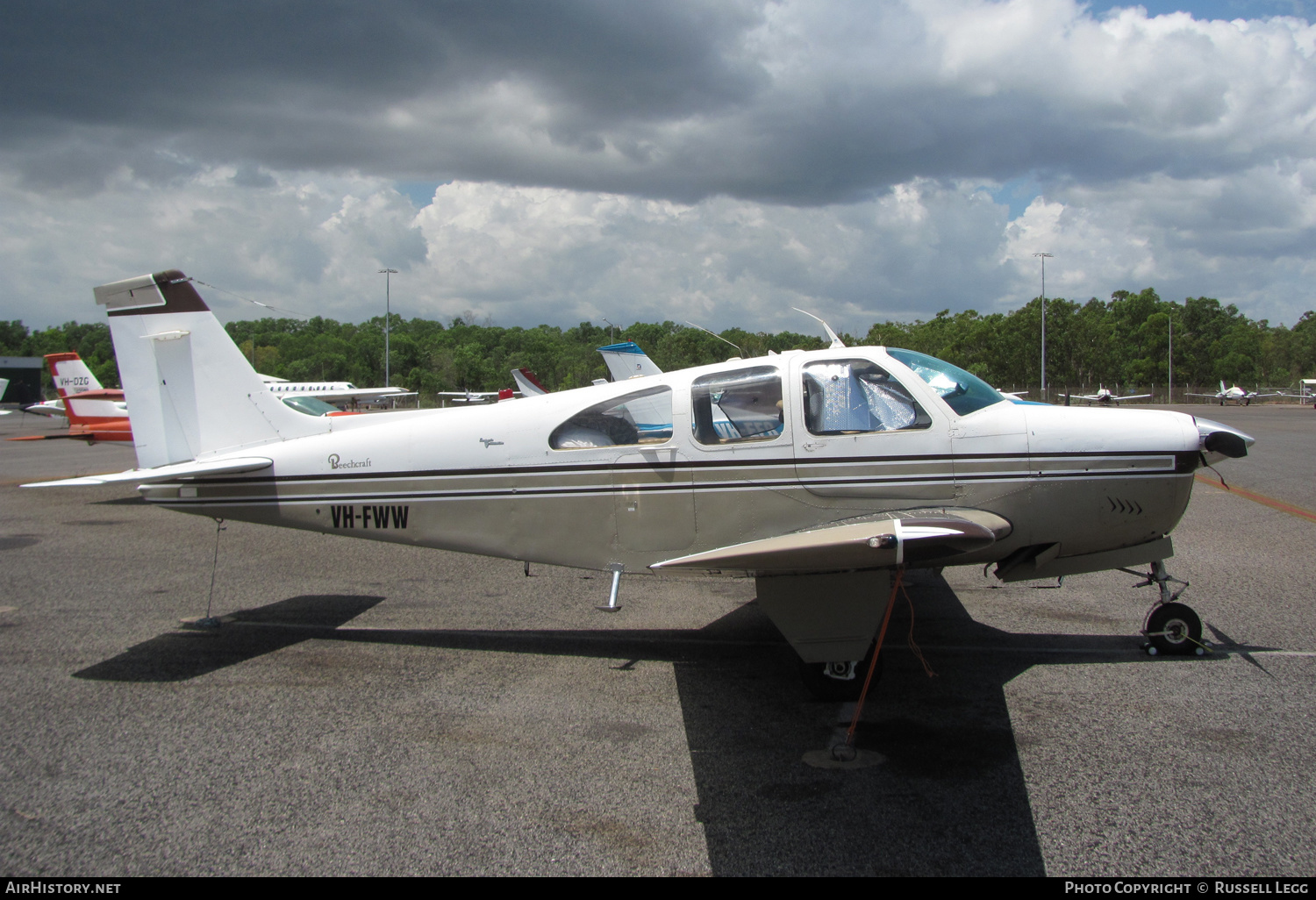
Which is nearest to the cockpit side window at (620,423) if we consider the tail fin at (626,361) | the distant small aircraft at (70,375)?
the tail fin at (626,361)

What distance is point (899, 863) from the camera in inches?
121

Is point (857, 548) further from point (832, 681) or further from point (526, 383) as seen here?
point (526, 383)

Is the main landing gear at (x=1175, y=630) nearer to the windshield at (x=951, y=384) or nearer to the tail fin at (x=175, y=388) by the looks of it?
the windshield at (x=951, y=384)

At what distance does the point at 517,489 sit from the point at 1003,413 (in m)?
3.31

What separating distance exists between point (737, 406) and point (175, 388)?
4794 mm

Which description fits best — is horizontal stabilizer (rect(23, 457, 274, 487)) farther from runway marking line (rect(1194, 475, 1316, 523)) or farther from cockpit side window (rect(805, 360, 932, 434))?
runway marking line (rect(1194, 475, 1316, 523))

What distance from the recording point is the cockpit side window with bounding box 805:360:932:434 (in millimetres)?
4883

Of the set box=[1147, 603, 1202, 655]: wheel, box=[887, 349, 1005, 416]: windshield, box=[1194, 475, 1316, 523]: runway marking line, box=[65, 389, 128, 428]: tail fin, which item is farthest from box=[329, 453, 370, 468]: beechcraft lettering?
box=[65, 389, 128, 428]: tail fin

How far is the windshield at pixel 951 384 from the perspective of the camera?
16.3ft

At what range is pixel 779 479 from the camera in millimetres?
4918

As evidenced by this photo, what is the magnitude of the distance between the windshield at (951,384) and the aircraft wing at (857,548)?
0.96 m

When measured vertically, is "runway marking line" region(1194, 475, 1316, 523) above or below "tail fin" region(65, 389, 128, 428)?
below

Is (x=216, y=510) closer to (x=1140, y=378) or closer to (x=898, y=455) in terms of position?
(x=898, y=455)

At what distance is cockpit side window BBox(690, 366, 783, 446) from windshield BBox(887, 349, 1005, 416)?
2.78 ft
